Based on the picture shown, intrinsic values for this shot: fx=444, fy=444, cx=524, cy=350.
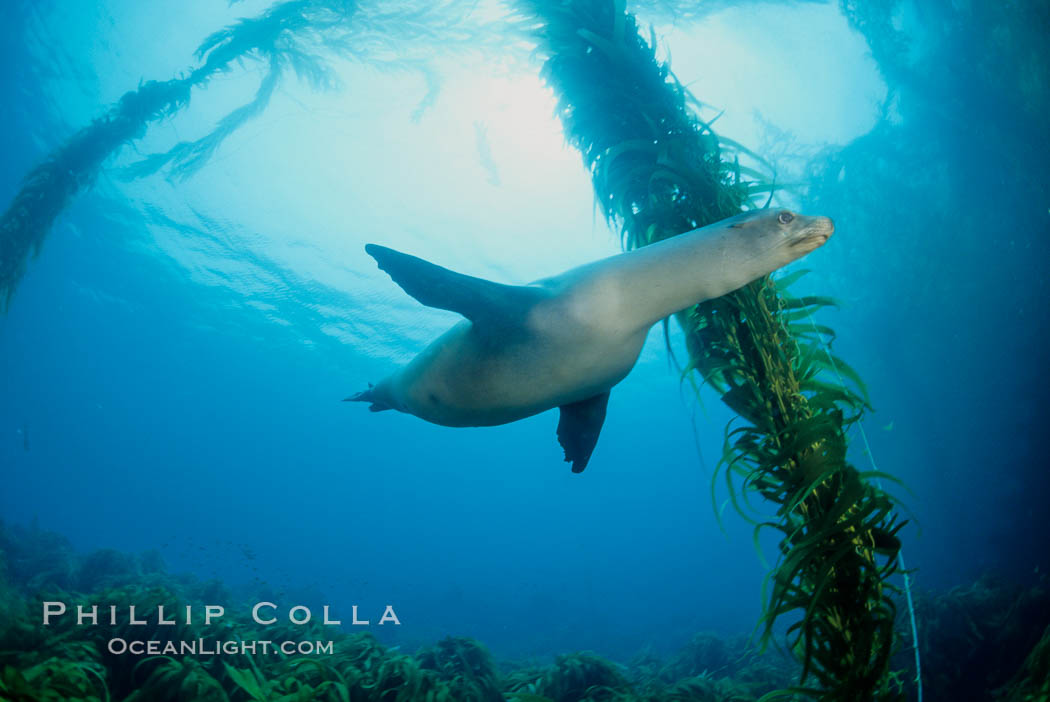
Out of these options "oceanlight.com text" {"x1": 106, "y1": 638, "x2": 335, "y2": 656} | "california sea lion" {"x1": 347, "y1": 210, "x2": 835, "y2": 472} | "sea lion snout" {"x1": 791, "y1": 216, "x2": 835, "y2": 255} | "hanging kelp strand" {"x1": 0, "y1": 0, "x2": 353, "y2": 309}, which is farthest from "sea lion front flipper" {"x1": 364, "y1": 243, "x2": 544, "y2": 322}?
"hanging kelp strand" {"x1": 0, "y1": 0, "x2": 353, "y2": 309}

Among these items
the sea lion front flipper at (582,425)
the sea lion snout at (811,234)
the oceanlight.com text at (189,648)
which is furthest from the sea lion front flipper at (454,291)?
the oceanlight.com text at (189,648)

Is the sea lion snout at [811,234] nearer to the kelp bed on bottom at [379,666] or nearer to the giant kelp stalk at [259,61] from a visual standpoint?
the kelp bed on bottom at [379,666]

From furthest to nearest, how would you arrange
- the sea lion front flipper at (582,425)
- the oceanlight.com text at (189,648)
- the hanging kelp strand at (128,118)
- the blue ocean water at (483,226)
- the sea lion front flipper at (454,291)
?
the blue ocean water at (483,226)
the hanging kelp strand at (128,118)
the oceanlight.com text at (189,648)
the sea lion front flipper at (582,425)
the sea lion front flipper at (454,291)

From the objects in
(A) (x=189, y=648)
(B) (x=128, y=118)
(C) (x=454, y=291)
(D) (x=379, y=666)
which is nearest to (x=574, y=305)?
→ (C) (x=454, y=291)

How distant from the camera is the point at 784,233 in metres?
1.83

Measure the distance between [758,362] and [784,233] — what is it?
30.4 inches

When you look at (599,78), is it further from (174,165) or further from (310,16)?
(174,165)

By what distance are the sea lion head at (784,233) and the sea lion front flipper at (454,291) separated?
99 centimetres

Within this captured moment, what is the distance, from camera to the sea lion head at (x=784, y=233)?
72.1 inches

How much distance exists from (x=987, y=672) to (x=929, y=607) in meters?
1.74

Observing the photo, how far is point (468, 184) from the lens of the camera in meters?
16.2

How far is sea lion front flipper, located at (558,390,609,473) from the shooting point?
2.77 metres

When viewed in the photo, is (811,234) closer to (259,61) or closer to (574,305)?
(574,305)

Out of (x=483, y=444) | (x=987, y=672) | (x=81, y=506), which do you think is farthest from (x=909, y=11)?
(x=81, y=506)
